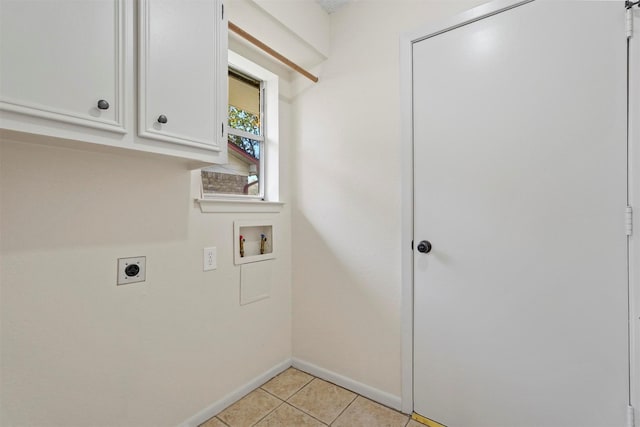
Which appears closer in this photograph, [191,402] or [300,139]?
[191,402]

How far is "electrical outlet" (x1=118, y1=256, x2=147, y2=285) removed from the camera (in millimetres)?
1325

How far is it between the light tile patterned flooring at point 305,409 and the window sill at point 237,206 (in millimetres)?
1183

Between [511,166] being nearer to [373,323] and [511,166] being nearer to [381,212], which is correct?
[381,212]

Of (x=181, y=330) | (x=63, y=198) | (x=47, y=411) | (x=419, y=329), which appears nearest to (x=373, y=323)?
(x=419, y=329)

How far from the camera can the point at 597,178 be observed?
1204 mm

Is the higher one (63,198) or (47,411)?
(63,198)

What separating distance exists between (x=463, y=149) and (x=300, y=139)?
1.13 metres

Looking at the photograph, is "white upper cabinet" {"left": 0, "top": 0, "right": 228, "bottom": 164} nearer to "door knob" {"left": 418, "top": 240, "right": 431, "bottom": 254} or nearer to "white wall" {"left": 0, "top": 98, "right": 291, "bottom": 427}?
"white wall" {"left": 0, "top": 98, "right": 291, "bottom": 427}

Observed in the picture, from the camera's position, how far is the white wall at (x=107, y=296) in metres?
1.08

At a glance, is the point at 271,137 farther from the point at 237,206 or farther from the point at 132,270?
the point at 132,270

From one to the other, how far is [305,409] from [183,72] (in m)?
1.88

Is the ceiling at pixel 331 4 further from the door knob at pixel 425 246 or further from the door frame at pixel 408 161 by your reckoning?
the door knob at pixel 425 246

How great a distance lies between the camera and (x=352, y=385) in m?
1.91

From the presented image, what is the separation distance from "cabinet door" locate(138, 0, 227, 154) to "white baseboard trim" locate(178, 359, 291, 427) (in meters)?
1.45
